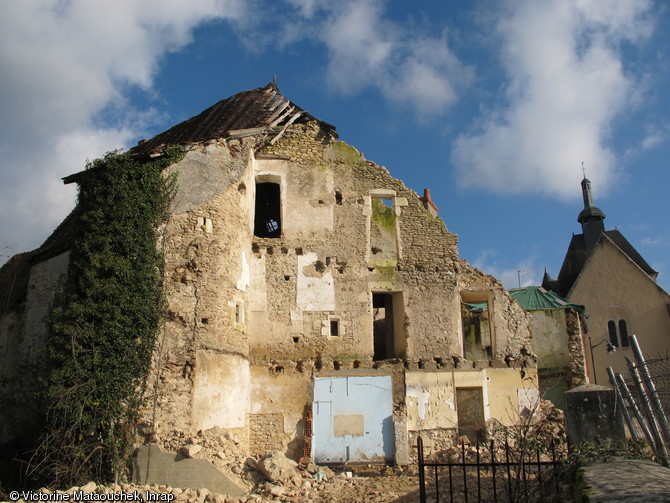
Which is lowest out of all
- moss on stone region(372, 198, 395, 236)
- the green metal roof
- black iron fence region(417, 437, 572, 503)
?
black iron fence region(417, 437, 572, 503)

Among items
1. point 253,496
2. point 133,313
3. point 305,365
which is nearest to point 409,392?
point 305,365

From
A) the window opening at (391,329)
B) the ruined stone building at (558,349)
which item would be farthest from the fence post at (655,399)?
the ruined stone building at (558,349)

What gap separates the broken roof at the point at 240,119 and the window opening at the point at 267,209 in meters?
2.13

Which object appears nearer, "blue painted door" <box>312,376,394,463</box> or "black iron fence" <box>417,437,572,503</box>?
"black iron fence" <box>417,437,572,503</box>

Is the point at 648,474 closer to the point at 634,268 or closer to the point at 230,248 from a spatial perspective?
the point at 230,248

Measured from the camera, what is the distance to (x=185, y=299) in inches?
531

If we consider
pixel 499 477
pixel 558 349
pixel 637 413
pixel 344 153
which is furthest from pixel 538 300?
pixel 637 413

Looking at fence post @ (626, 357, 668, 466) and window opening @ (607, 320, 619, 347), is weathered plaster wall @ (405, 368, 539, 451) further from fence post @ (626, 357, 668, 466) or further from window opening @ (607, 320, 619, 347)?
window opening @ (607, 320, 619, 347)

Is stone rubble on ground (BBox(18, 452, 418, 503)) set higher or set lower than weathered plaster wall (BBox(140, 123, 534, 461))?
lower

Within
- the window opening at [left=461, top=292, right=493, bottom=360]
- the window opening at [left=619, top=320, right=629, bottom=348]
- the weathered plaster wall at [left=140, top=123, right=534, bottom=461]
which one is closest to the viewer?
the weathered plaster wall at [left=140, top=123, right=534, bottom=461]

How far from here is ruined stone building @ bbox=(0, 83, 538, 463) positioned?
13852mm

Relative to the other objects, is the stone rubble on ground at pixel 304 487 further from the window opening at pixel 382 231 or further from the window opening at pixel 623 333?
the window opening at pixel 623 333

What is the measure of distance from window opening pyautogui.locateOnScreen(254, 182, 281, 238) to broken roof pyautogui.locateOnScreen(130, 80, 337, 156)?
2.13 metres


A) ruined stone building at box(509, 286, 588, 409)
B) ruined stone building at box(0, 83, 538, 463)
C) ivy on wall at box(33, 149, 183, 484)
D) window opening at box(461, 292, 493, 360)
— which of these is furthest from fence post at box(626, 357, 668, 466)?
ruined stone building at box(509, 286, 588, 409)
